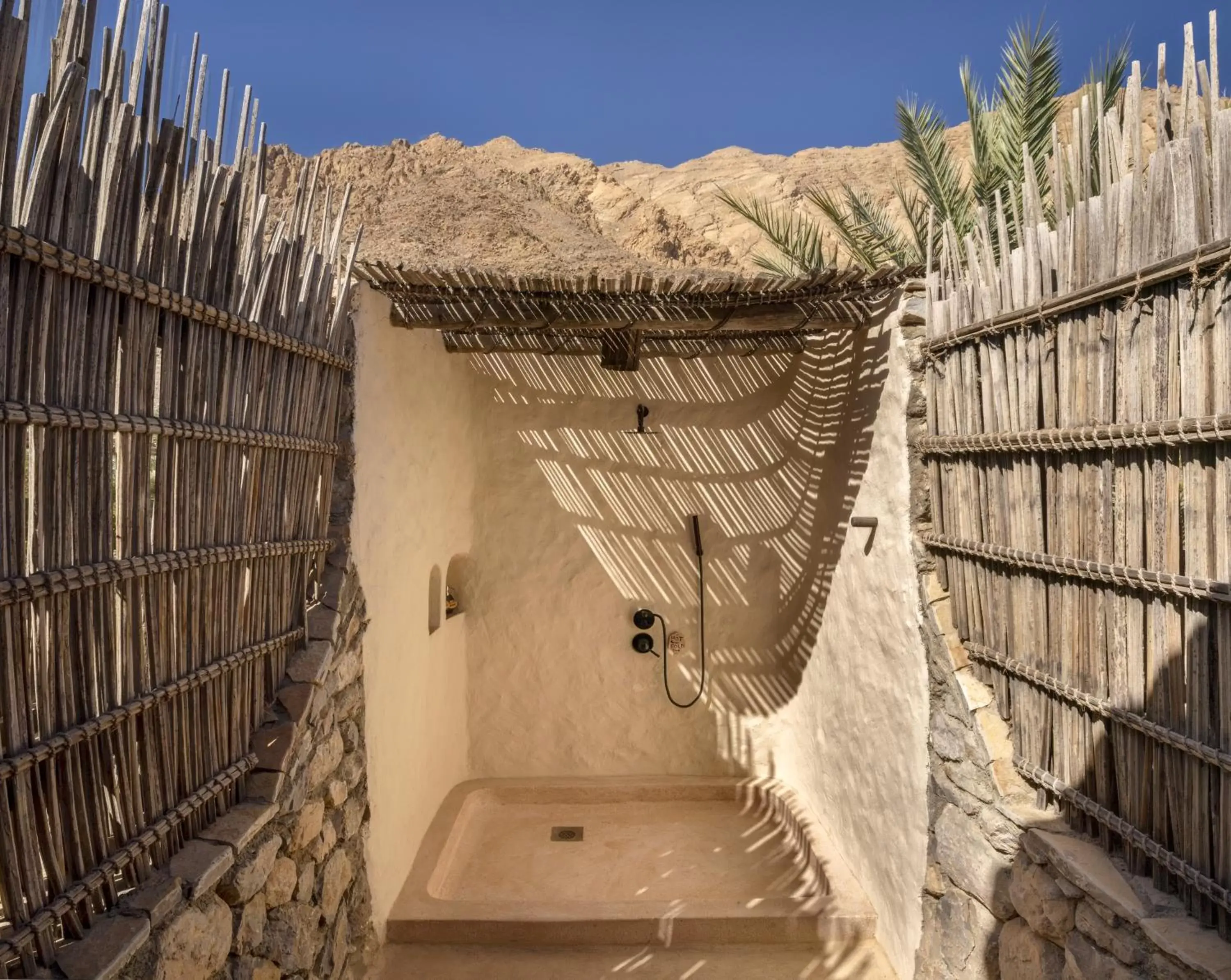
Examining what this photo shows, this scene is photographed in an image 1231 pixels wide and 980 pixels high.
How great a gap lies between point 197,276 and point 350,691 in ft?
4.83

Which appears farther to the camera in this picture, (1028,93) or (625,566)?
(625,566)

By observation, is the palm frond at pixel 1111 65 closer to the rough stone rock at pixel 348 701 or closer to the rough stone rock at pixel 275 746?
the rough stone rock at pixel 348 701

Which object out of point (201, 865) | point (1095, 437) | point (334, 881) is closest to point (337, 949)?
point (334, 881)

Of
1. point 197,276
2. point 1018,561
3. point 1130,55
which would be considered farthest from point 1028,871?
point 1130,55

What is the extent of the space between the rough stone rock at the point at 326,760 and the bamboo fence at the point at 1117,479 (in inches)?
78.0

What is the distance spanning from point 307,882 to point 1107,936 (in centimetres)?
204

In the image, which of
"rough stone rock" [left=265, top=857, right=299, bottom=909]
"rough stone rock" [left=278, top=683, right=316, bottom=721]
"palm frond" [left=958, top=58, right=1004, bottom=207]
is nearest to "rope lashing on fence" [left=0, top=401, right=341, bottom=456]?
"rough stone rock" [left=278, top=683, right=316, bottom=721]

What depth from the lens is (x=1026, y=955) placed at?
211 centimetres

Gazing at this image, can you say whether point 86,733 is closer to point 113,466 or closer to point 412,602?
point 113,466

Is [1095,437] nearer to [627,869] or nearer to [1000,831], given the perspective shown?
[1000,831]

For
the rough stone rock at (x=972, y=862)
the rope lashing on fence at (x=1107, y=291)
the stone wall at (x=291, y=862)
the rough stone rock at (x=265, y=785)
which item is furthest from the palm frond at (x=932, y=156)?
the rough stone rock at (x=265, y=785)

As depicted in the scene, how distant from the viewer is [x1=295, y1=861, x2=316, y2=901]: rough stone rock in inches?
91.0

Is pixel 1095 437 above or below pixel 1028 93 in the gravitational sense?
below

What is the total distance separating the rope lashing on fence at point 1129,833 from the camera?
5.06ft
